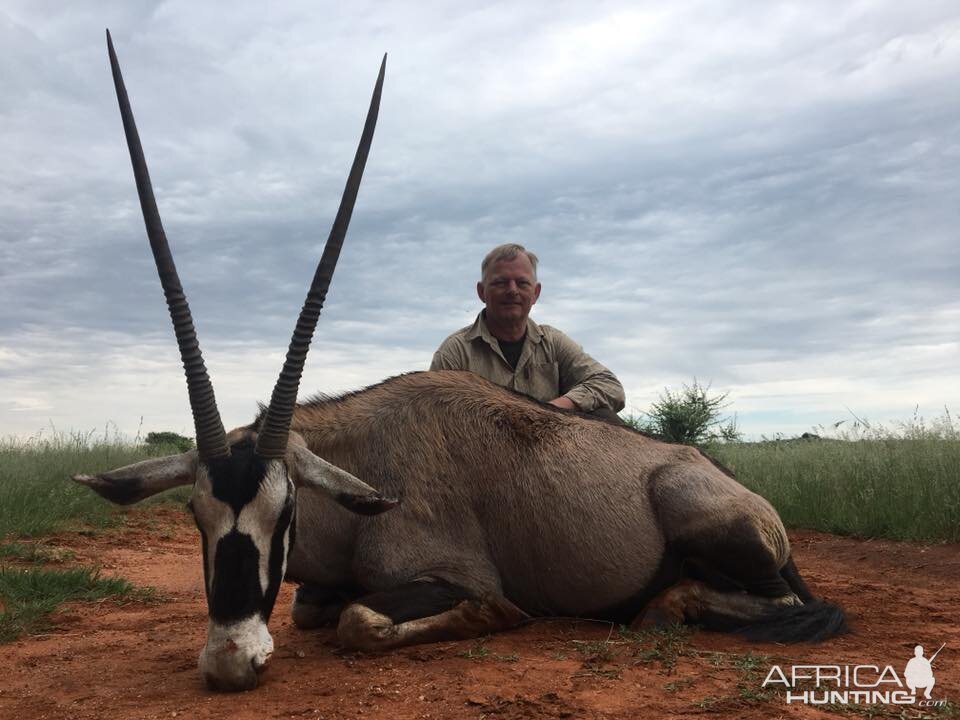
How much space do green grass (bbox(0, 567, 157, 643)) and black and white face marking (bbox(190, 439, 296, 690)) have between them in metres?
2.53

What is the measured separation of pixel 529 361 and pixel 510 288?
0.72 metres

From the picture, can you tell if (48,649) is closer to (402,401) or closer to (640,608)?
(402,401)

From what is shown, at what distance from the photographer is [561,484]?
5.09m

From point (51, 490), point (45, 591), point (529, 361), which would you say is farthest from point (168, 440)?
point (529, 361)

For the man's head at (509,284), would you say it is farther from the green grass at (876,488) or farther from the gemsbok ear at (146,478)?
the green grass at (876,488)

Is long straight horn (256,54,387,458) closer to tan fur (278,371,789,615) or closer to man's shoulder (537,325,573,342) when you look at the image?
tan fur (278,371,789,615)

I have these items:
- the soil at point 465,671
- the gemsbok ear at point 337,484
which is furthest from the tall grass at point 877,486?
the gemsbok ear at point 337,484

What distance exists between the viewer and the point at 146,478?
4.18 meters

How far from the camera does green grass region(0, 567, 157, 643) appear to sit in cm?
576

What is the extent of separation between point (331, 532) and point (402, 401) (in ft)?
2.97

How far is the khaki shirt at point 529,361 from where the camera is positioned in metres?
7.60

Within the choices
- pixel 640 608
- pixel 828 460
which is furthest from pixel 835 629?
pixel 828 460
